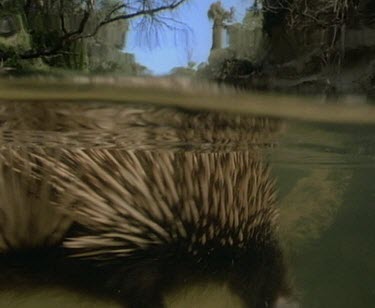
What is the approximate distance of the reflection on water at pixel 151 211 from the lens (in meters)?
2.26

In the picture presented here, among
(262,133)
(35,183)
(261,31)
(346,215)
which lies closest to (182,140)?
(262,133)

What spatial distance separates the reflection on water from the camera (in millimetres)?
2258

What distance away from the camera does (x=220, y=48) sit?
2.85 m

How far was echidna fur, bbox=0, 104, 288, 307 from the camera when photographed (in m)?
2.25

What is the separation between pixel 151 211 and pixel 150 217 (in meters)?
0.03

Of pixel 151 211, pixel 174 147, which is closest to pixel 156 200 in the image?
pixel 151 211

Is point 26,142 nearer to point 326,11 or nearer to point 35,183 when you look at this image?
point 35,183

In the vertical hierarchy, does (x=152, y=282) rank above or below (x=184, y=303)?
above

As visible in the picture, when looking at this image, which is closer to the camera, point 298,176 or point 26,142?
point 26,142

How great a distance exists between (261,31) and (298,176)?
50.3 inches

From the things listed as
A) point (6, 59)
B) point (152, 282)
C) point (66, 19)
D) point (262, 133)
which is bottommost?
point (152, 282)

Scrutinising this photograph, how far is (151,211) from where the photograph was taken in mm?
2439

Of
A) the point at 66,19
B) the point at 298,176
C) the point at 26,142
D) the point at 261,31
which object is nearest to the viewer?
the point at 26,142

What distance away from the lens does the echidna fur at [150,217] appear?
225 cm
